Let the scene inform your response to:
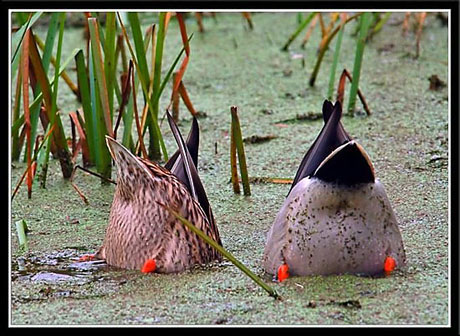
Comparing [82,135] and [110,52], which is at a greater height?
[110,52]

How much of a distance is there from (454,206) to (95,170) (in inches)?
54.5

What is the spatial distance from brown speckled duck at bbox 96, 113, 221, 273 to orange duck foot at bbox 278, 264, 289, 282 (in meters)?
0.29

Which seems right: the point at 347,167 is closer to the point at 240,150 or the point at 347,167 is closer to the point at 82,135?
the point at 240,150

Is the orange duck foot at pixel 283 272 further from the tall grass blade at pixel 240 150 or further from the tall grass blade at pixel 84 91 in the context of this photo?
the tall grass blade at pixel 84 91

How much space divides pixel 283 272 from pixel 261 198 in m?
0.82

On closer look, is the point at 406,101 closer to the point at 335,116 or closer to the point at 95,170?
the point at 95,170

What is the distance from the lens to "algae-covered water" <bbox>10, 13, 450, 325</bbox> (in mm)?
2166

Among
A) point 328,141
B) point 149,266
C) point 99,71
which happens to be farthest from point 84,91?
point 328,141

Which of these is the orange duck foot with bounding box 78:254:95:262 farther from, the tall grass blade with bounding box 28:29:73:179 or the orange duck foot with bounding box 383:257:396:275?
the orange duck foot with bounding box 383:257:396:275

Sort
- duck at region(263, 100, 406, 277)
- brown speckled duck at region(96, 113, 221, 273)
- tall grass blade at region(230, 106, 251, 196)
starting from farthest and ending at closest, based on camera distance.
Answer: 1. tall grass blade at region(230, 106, 251, 196)
2. brown speckled duck at region(96, 113, 221, 273)
3. duck at region(263, 100, 406, 277)

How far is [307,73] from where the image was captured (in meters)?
4.52

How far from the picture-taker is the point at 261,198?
3148mm

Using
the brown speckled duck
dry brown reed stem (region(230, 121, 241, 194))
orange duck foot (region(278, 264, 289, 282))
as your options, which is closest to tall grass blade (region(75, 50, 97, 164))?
dry brown reed stem (region(230, 121, 241, 194))

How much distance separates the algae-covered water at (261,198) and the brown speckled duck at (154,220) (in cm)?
5
